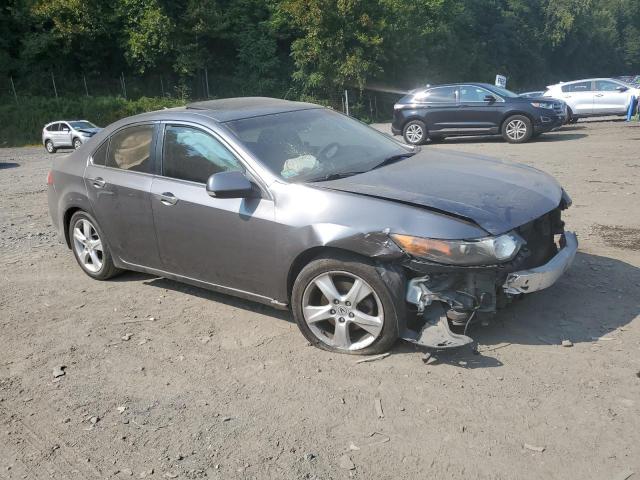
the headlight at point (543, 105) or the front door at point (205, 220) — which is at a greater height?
the front door at point (205, 220)

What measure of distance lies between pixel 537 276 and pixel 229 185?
2.08 meters

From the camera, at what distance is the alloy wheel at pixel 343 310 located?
12.6 ft

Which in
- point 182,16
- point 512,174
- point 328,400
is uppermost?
point 182,16

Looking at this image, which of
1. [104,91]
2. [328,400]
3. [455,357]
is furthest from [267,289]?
[104,91]

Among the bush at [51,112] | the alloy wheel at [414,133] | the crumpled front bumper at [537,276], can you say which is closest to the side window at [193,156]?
the crumpled front bumper at [537,276]

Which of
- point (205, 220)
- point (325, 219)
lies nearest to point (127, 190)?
point (205, 220)

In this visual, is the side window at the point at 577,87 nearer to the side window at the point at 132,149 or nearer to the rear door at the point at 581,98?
the rear door at the point at 581,98

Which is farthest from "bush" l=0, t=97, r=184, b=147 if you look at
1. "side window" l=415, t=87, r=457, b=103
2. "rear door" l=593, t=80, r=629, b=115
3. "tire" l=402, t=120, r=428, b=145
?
"rear door" l=593, t=80, r=629, b=115

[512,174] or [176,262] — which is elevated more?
[512,174]

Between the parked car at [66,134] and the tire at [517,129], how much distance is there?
17.4 meters

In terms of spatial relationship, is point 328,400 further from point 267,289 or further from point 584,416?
point 584,416

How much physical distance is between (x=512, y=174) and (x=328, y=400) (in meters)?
2.28

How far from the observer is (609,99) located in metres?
21.0

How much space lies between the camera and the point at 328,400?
3.47m
